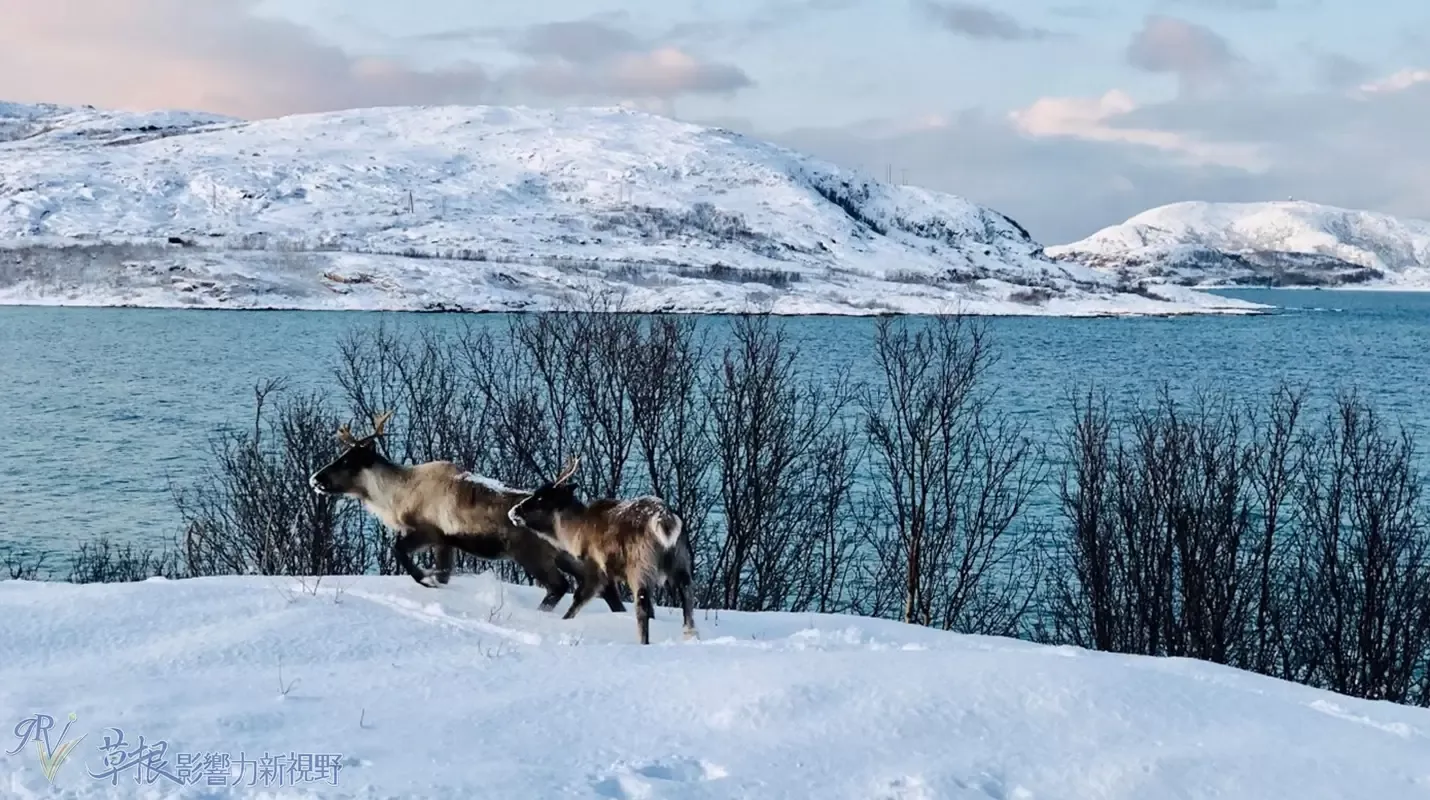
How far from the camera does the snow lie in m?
5.86

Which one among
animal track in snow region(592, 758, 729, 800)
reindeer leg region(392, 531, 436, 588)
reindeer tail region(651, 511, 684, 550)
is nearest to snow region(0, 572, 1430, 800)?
animal track in snow region(592, 758, 729, 800)

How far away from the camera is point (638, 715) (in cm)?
675

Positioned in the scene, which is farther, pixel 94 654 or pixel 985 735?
pixel 94 654

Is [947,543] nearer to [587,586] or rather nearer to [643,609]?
[587,586]

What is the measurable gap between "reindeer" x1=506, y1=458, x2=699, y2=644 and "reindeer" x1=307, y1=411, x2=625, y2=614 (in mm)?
159

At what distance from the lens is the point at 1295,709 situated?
25.5ft

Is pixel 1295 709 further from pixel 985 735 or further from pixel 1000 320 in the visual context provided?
pixel 1000 320

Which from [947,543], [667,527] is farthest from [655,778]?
[947,543]

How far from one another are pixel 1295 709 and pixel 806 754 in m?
3.62


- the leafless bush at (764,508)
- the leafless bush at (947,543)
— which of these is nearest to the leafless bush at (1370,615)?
the leafless bush at (947,543)

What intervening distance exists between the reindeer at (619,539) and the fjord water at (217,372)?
27.4 metres

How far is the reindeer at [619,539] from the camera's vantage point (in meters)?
10.0

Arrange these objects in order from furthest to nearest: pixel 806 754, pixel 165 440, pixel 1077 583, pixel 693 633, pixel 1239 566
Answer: pixel 165 440
pixel 1077 583
pixel 1239 566
pixel 693 633
pixel 806 754

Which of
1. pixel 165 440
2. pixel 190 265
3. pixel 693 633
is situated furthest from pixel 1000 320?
pixel 693 633
